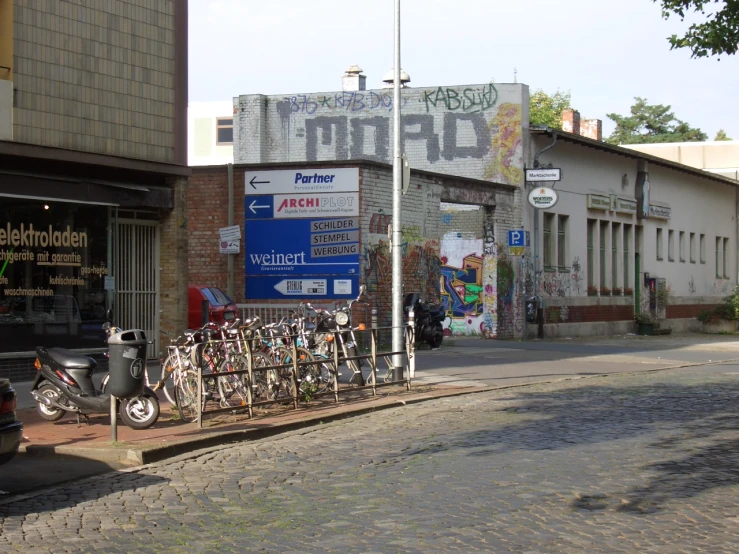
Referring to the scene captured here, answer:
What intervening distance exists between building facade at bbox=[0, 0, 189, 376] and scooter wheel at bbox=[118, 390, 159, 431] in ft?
17.0

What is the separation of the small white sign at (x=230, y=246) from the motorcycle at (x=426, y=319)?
4.41 meters

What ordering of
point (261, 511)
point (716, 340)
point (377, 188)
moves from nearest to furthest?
point (261, 511)
point (377, 188)
point (716, 340)

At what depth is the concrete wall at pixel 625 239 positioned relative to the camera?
3662 cm

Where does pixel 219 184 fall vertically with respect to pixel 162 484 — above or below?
above

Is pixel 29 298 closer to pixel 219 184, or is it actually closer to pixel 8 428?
pixel 8 428

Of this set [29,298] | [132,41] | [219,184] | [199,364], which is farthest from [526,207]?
[199,364]

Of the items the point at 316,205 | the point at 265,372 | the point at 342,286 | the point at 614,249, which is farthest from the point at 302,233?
the point at 614,249

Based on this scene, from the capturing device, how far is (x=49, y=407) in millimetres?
12875

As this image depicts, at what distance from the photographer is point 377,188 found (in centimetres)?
2658

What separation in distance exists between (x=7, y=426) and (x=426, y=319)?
1739cm

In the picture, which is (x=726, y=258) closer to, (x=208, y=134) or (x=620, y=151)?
(x=620, y=151)

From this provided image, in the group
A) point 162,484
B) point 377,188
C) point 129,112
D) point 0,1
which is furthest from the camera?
point 377,188

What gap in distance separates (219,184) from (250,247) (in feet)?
5.94

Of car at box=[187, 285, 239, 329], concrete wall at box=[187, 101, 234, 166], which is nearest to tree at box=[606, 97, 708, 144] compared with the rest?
concrete wall at box=[187, 101, 234, 166]
